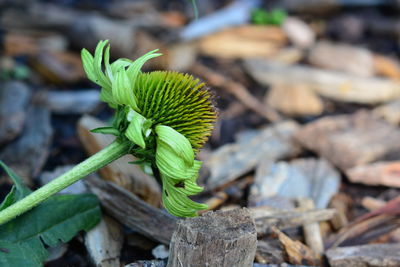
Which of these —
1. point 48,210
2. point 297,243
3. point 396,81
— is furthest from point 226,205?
point 396,81

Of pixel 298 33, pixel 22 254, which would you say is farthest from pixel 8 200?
pixel 298 33

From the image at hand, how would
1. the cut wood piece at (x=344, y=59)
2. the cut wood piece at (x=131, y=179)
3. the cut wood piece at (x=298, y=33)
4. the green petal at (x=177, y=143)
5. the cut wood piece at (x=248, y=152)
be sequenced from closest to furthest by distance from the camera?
1. the green petal at (x=177, y=143)
2. the cut wood piece at (x=131, y=179)
3. the cut wood piece at (x=248, y=152)
4. the cut wood piece at (x=344, y=59)
5. the cut wood piece at (x=298, y=33)

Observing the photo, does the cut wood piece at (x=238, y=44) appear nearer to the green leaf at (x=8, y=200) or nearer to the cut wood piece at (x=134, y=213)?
the cut wood piece at (x=134, y=213)

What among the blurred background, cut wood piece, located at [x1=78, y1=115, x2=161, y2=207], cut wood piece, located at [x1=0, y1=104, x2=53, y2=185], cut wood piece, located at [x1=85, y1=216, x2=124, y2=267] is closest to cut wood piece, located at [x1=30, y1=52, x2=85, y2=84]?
the blurred background

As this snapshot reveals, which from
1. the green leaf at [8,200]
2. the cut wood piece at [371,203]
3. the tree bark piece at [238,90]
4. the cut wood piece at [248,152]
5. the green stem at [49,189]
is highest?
the green stem at [49,189]

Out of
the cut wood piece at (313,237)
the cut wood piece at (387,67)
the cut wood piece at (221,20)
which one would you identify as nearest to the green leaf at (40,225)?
the cut wood piece at (313,237)

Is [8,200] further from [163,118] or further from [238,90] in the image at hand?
[238,90]
